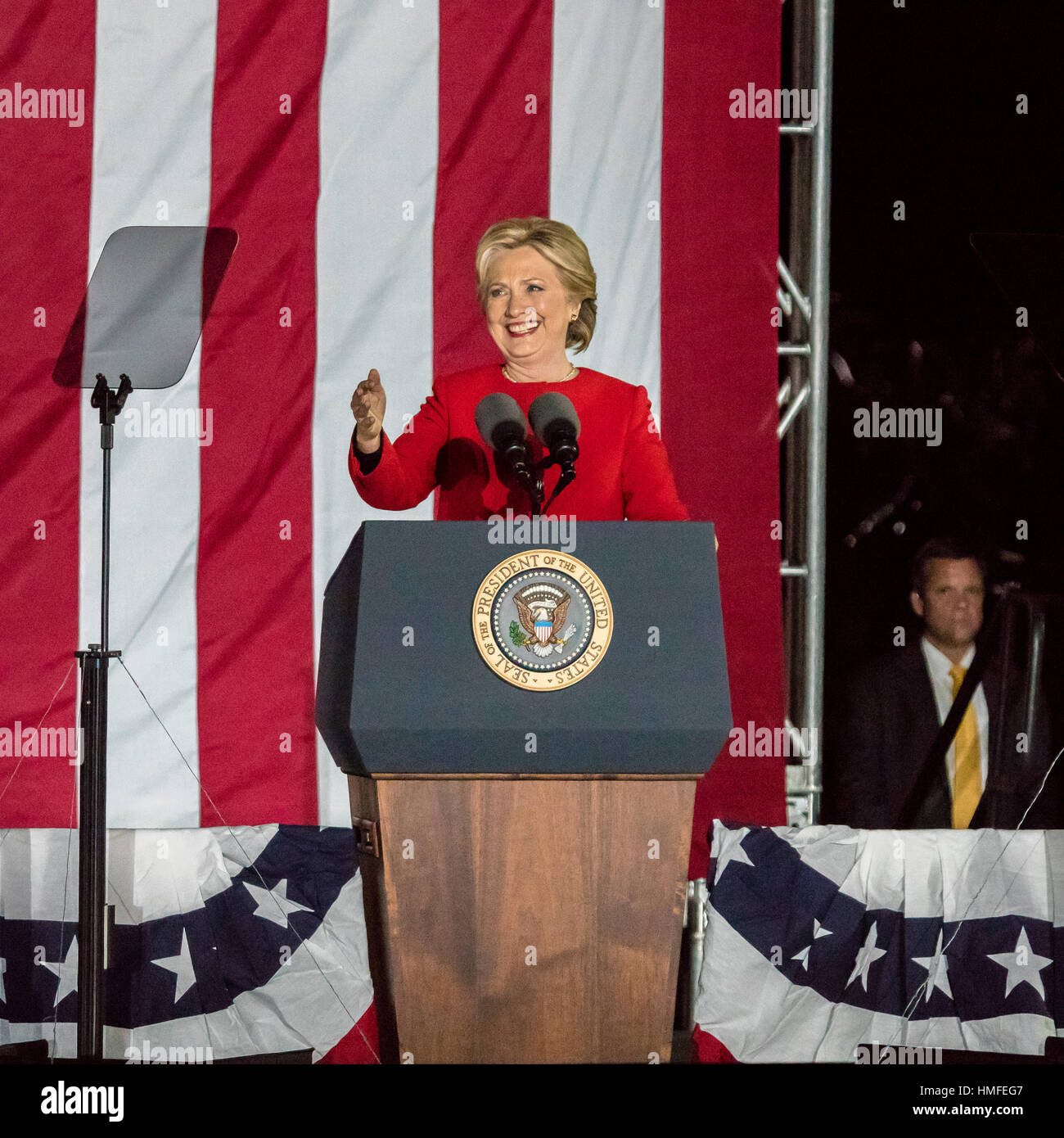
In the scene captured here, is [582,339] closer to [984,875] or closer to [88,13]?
[984,875]

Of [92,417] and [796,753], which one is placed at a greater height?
[92,417]

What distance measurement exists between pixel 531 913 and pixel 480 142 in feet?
8.57

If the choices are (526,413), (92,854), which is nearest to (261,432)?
(526,413)

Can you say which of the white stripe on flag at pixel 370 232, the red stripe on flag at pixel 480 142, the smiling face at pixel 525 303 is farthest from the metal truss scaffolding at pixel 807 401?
the smiling face at pixel 525 303

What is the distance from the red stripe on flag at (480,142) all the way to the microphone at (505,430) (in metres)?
1.78

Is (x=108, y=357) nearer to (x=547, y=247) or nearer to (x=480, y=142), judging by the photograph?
(x=547, y=247)

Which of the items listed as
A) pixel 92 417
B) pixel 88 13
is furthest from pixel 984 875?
pixel 88 13

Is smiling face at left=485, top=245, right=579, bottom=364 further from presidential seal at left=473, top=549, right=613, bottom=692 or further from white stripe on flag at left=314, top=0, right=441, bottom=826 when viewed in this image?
white stripe on flag at left=314, top=0, right=441, bottom=826

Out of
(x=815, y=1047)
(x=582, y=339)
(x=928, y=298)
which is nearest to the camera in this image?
(x=582, y=339)

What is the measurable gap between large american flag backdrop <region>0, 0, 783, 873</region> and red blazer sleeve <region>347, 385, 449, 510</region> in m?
1.30

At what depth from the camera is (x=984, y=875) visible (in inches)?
125

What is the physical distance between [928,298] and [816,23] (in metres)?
2.79

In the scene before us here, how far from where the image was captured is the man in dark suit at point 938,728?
364 centimetres

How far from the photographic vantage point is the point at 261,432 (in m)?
3.68
